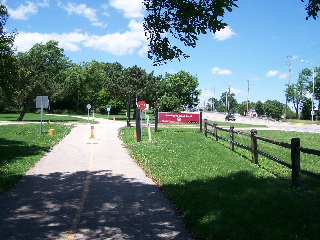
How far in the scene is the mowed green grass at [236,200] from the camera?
4.85 m

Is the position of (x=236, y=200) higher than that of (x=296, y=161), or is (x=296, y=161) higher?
(x=296, y=161)

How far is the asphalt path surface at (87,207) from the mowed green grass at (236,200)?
14.2 inches

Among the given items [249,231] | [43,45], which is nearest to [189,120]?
[249,231]

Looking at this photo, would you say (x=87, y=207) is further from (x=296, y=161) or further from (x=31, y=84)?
(x=31, y=84)

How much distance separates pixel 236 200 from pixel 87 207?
2.80 m

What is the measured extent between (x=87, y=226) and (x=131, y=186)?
2944mm

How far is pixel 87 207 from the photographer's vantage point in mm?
6359

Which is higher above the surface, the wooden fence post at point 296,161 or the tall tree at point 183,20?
the tall tree at point 183,20

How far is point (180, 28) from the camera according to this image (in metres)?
6.63

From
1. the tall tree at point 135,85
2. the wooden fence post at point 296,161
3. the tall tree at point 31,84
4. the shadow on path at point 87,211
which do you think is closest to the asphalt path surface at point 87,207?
the shadow on path at point 87,211

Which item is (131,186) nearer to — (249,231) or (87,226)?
(87,226)

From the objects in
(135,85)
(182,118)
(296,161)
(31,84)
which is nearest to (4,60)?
(182,118)

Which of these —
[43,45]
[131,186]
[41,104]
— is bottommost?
[131,186]

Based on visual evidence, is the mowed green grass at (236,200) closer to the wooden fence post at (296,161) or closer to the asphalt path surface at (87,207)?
the wooden fence post at (296,161)
